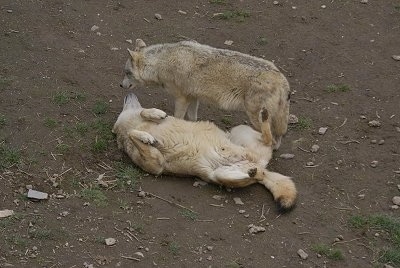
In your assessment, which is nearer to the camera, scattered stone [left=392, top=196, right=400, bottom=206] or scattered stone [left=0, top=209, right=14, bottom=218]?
scattered stone [left=0, top=209, right=14, bottom=218]

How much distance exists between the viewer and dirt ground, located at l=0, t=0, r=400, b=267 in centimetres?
657

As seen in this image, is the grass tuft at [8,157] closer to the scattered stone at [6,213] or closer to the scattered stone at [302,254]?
the scattered stone at [6,213]

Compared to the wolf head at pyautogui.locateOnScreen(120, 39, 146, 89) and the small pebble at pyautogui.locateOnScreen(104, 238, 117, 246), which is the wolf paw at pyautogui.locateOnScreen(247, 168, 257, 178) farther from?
the wolf head at pyautogui.locateOnScreen(120, 39, 146, 89)

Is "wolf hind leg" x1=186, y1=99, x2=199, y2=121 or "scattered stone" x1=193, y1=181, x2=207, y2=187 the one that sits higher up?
"wolf hind leg" x1=186, y1=99, x2=199, y2=121

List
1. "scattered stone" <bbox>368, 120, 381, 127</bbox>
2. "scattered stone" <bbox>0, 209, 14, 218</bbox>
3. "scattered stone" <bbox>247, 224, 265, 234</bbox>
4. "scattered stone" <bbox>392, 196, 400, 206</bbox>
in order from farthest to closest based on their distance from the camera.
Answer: "scattered stone" <bbox>368, 120, 381, 127</bbox>
"scattered stone" <bbox>392, 196, 400, 206</bbox>
"scattered stone" <bbox>247, 224, 265, 234</bbox>
"scattered stone" <bbox>0, 209, 14, 218</bbox>

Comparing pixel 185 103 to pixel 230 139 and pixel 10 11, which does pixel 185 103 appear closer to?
pixel 230 139

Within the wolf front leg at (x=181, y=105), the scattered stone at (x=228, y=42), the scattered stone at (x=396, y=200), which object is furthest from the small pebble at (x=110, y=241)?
the scattered stone at (x=228, y=42)

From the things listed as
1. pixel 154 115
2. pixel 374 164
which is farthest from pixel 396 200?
pixel 154 115

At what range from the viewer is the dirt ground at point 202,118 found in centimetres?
657

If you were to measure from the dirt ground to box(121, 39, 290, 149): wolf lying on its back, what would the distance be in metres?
0.51

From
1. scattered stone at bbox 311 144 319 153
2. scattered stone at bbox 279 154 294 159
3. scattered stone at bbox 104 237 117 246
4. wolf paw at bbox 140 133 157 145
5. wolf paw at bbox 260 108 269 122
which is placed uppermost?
wolf paw at bbox 260 108 269 122

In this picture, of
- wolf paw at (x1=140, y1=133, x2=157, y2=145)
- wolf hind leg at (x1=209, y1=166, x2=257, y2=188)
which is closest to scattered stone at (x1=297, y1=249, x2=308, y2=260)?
wolf hind leg at (x1=209, y1=166, x2=257, y2=188)

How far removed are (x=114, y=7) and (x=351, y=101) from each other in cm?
A: 440

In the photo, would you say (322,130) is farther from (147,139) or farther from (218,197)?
(147,139)
